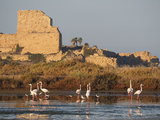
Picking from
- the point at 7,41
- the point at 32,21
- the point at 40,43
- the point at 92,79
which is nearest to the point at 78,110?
the point at 92,79

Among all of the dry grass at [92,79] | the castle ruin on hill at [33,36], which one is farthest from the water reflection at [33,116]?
the castle ruin on hill at [33,36]

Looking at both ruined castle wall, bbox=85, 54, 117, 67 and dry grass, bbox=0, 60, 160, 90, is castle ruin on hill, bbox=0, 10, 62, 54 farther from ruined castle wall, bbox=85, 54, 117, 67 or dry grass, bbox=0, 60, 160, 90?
dry grass, bbox=0, 60, 160, 90

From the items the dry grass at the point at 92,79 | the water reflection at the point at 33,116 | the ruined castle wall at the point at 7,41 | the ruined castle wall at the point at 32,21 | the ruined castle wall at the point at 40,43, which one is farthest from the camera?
the ruined castle wall at the point at 7,41

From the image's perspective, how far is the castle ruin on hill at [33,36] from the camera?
62.1 m

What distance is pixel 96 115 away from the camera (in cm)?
1655

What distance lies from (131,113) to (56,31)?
45616mm

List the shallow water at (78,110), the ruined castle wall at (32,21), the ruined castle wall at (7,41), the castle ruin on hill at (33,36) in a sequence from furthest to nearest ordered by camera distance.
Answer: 1. the ruined castle wall at (7,41)
2. the ruined castle wall at (32,21)
3. the castle ruin on hill at (33,36)
4. the shallow water at (78,110)

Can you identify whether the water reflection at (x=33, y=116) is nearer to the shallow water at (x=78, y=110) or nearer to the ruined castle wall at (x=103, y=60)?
the shallow water at (x=78, y=110)

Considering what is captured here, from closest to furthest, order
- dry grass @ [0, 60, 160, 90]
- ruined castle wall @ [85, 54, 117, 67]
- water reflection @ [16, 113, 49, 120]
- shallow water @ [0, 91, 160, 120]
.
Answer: water reflection @ [16, 113, 49, 120] < shallow water @ [0, 91, 160, 120] < dry grass @ [0, 60, 160, 90] < ruined castle wall @ [85, 54, 117, 67]

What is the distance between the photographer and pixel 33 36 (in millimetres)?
63219

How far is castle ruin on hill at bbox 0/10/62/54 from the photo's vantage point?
62.1 meters

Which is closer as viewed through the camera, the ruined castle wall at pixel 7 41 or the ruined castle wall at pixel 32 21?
the ruined castle wall at pixel 32 21

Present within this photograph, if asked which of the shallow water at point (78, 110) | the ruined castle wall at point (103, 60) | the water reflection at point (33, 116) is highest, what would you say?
→ the ruined castle wall at point (103, 60)

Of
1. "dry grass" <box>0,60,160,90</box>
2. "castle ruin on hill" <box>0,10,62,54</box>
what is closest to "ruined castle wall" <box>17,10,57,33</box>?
"castle ruin on hill" <box>0,10,62,54</box>
